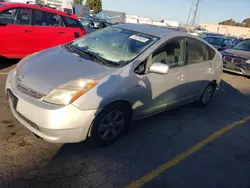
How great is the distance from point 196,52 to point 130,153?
2.46m

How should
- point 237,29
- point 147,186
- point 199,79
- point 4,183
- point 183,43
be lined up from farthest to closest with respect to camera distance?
point 237,29 < point 199,79 < point 183,43 < point 147,186 < point 4,183

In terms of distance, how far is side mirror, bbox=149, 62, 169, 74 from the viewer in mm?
3584

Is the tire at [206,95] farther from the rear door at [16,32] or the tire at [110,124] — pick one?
the rear door at [16,32]

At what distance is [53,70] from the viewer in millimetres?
3287

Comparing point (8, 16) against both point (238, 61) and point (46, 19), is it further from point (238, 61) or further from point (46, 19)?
point (238, 61)

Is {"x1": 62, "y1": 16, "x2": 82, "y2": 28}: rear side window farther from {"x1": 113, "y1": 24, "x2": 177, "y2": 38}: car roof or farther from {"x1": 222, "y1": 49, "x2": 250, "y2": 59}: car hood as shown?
{"x1": 222, "y1": 49, "x2": 250, "y2": 59}: car hood

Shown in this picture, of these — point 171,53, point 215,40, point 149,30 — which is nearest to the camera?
point 171,53

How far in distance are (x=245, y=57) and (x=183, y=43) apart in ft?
21.6

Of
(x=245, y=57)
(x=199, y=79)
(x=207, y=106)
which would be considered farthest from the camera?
(x=245, y=57)

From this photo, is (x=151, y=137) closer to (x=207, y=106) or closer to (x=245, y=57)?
(x=207, y=106)

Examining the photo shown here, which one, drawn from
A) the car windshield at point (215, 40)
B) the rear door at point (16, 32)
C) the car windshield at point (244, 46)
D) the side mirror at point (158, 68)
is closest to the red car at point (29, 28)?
the rear door at point (16, 32)

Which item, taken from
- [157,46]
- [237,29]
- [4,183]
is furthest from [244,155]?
[237,29]

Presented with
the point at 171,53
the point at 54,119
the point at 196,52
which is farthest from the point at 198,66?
the point at 54,119

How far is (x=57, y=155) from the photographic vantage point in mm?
3180
